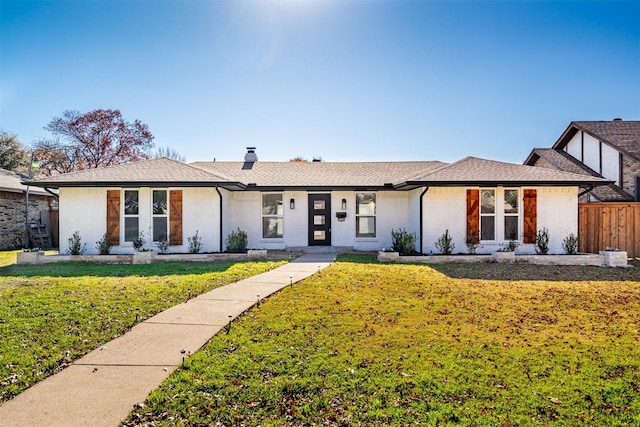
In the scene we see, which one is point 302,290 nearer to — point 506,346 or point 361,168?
point 506,346

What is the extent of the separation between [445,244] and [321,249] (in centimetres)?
444

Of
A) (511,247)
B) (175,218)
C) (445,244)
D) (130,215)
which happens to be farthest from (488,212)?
(130,215)

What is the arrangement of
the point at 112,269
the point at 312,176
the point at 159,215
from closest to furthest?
the point at 112,269
the point at 159,215
the point at 312,176

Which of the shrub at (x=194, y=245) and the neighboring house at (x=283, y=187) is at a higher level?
the neighboring house at (x=283, y=187)

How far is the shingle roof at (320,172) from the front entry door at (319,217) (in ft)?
2.29

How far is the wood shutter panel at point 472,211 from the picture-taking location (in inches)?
508

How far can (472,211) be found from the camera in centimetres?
1292

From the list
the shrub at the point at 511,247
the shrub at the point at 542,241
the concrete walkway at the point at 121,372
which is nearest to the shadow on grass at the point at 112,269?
the concrete walkway at the point at 121,372

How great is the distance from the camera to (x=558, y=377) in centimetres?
387

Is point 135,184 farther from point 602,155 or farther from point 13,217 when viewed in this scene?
point 602,155

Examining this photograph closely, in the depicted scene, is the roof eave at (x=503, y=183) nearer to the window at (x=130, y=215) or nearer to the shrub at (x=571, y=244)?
the shrub at (x=571, y=244)

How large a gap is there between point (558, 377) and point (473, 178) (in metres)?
9.36

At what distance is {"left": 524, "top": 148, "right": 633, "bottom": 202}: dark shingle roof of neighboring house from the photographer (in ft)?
51.2

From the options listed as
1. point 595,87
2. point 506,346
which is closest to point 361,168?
point 595,87
